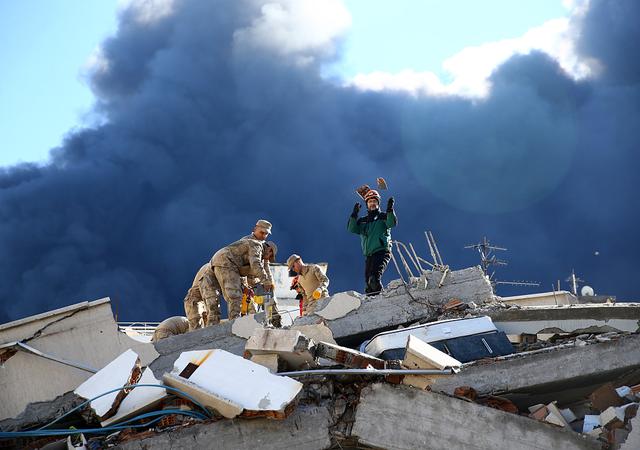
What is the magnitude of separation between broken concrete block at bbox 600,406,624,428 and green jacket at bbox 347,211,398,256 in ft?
16.0

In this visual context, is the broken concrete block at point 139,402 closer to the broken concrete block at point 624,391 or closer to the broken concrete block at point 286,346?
the broken concrete block at point 286,346

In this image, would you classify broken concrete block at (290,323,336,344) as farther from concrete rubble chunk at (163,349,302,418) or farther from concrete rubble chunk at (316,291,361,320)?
concrete rubble chunk at (163,349,302,418)

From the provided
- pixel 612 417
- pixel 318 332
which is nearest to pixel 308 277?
pixel 318 332

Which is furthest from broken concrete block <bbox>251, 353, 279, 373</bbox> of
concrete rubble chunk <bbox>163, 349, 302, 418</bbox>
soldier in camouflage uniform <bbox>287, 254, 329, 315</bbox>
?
soldier in camouflage uniform <bbox>287, 254, 329, 315</bbox>

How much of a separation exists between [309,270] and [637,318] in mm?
5162

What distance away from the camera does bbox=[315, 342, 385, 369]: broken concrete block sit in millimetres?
5453

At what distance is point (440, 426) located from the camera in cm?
535

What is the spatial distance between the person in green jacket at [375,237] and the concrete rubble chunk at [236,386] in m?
4.68

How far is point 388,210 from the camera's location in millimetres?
10039

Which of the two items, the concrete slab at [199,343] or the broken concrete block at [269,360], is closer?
the broken concrete block at [269,360]

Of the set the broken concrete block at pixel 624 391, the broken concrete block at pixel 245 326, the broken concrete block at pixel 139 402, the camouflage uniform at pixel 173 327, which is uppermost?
the camouflage uniform at pixel 173 327

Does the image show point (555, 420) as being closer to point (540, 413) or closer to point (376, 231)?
point (540, 413)

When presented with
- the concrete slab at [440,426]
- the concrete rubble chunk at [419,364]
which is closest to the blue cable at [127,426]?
the concrete slab at [440,426]

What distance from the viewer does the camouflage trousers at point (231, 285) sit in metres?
10.9
